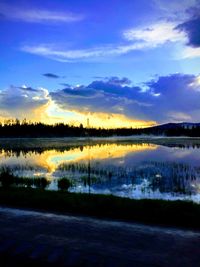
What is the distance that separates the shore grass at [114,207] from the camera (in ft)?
43.7

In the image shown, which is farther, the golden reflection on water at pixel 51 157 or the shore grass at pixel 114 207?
the golden reflection on water at pixel 51 157

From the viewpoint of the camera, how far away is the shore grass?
13305 mm

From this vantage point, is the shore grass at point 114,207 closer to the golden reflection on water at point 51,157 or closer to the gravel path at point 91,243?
the gravel path at point 91,243

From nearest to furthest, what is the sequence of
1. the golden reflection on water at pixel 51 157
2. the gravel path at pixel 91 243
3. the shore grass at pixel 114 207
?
the gravel path at pixel 91 243, the shore grass at pixel 114 207, the golden reflection on water at pixel 51 157

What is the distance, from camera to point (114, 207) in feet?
49.0

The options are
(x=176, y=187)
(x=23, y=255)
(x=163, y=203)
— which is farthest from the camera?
(x=176, y=187)

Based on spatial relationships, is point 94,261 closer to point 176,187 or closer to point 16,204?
point 16,204

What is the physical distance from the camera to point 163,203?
50.1 feet

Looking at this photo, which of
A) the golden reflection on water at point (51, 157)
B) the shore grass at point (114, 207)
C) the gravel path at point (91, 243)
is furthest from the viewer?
the golden reflection on water at point (51, 157)

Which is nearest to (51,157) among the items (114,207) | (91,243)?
(114,207)

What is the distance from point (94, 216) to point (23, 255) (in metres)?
4.93

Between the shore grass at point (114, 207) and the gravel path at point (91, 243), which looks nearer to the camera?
the gravel path at point (91, 243)

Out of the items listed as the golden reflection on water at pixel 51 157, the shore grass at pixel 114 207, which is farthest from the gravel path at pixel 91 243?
the golden reflection on water at pixel 51 157

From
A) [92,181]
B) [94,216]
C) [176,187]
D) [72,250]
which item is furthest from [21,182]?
[72,250]
